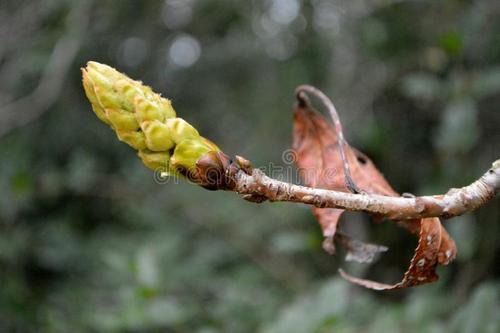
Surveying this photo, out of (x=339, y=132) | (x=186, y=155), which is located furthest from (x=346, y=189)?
(x=186, y=155)

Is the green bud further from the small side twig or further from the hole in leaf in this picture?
the hole in leaf

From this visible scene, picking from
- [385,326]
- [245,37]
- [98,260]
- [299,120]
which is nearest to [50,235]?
[98,260]

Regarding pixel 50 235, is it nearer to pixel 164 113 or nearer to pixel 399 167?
pixel 399 167

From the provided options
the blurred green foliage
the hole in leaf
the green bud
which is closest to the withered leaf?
the hole in leaf

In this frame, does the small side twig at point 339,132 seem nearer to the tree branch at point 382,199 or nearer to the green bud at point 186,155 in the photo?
the tree branch at point 382,199

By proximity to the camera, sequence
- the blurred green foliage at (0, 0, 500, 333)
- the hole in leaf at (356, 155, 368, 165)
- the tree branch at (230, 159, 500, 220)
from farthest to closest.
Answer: the blurred green foliage at (0, 0, 500, 333) < the hole in leaf at (356, 155, 368, 165) < the tree branch at (230, 159, 500, 220)

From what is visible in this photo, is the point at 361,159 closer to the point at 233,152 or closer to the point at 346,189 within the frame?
the point at 346,189
